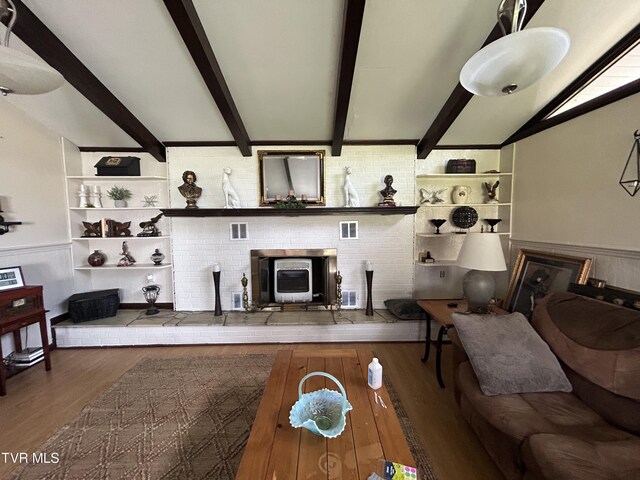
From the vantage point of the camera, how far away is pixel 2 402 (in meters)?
2.10

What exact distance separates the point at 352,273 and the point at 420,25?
8.37 feet

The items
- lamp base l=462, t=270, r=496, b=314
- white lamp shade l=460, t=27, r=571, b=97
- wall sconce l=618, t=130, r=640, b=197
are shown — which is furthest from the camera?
lamp base l=462, t=270, r=496, b=314

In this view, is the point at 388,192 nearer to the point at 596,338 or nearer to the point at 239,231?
the point at 239,231

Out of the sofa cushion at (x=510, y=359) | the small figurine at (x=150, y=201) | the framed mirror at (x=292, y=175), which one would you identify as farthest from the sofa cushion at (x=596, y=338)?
the small figurine at (x=150, y=201)

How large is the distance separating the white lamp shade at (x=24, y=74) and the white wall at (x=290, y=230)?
1.93 m

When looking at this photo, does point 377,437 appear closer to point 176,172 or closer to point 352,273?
point 352,273

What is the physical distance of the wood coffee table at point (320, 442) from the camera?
101cm

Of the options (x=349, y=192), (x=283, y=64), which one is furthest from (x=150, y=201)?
(x=349, y=192)

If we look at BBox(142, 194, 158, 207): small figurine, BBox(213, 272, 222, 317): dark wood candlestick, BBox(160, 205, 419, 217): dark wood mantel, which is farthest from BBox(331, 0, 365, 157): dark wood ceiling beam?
BBox(142, 194, 158, 207): small figurine

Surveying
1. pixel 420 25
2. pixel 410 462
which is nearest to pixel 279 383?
pixel 410 462

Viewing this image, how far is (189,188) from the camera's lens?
10.3ft

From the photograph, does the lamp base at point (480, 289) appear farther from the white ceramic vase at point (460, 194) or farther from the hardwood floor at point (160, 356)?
the white ceramic vase at point (460, 194)

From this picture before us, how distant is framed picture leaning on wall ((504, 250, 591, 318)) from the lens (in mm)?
2140

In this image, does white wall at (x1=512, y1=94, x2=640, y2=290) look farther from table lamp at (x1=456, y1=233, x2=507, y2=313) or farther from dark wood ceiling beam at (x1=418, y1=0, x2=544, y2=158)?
dark wood ceiling beam at (x1=418, y1=0, x2=544, y2=158)
